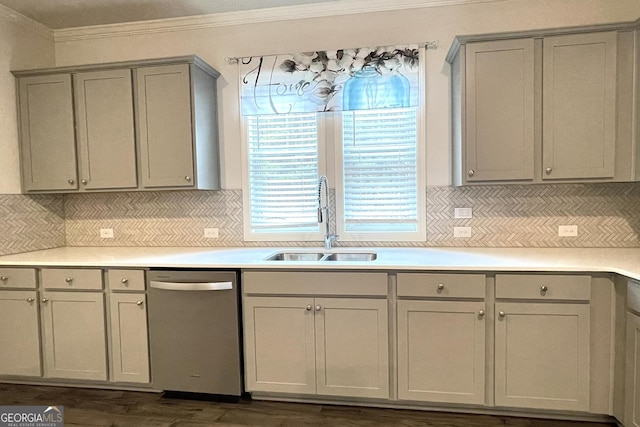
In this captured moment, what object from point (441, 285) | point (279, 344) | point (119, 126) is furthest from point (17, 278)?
point (441, 285)

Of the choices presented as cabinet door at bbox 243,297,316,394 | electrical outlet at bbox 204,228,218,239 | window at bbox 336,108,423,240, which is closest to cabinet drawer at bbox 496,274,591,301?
window at bbox 336,108,423,240

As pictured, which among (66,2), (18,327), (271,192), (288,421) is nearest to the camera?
(288,421)

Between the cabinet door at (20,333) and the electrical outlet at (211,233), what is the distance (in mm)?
1227

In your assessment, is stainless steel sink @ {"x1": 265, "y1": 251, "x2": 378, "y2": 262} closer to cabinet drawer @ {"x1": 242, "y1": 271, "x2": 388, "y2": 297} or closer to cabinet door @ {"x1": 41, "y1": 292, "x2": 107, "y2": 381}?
cabinet drawer @ {"x1": 242, "y1": 271, "x2": 388, "y2": 297}

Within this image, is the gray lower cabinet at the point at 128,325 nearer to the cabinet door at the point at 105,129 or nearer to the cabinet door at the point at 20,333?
the cabinet door at the point at 20,333

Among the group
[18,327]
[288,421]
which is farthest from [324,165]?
[18,327]

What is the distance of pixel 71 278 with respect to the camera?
265 centimetres

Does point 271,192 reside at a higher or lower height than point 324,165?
lower

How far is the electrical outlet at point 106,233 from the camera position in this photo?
3.42 meters

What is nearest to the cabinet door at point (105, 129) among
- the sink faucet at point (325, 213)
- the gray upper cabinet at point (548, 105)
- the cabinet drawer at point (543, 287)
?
the sink faucet at point (325, 213)

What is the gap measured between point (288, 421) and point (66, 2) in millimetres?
3331

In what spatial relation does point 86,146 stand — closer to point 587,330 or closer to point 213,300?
point 213,300

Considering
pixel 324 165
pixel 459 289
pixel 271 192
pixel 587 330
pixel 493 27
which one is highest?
pixel 493 27

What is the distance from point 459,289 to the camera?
2258 mm
